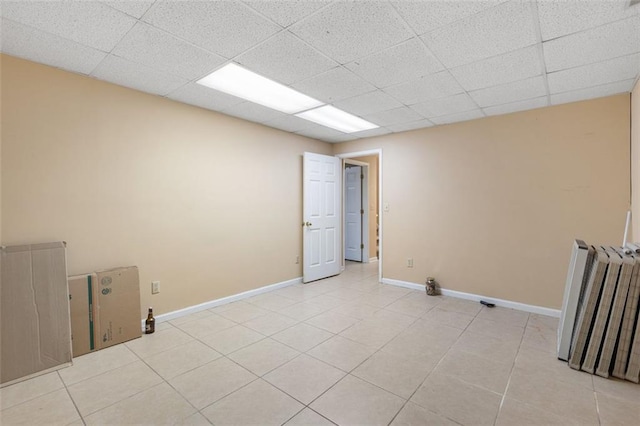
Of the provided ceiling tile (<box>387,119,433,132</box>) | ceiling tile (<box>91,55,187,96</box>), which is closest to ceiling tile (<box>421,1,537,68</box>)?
ceiling tile (<box>387,119,433,132</box>)

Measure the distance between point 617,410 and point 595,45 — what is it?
8.41 feet

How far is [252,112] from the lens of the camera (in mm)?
3693

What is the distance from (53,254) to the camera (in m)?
2.38

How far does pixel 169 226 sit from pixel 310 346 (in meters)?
2.10

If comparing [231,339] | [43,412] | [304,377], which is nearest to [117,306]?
[43,412]

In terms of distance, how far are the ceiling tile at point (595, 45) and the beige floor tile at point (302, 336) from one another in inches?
123

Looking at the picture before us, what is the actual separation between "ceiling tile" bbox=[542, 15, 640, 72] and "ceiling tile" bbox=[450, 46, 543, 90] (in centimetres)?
10

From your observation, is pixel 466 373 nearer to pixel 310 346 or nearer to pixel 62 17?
pixel 310 346

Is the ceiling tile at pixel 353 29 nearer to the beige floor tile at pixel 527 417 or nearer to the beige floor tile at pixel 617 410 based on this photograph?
the beige floor tile at pixel 527 417

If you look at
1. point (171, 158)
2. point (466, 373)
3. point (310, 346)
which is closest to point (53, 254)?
point (171, 158)

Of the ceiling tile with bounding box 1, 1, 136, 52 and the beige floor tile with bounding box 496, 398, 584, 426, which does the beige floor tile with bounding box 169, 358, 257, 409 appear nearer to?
the beige floor tile with bounding box 496, 398, 584, 426

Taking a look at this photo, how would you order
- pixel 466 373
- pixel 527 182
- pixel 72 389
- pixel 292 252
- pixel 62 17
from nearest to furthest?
pixel 62 17, pixel 72 389, pixel 466 373, pixel 527 182, pixel 292 252

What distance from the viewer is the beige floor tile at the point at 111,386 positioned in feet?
6.24

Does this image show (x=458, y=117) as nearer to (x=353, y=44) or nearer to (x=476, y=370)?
(x=353, y=44)
